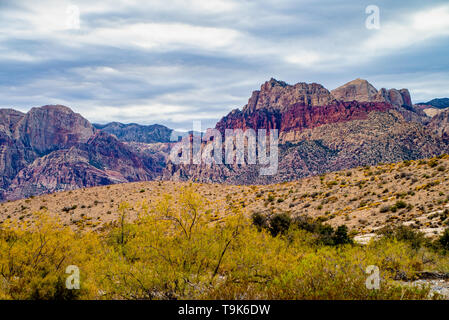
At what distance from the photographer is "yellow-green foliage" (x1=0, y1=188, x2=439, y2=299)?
11.1m

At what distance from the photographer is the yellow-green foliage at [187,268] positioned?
36.3ft

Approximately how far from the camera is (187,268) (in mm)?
12641

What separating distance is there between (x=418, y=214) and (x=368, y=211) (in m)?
5.07

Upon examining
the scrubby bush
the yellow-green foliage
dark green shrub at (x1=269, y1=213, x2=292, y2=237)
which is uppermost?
the yellow-green foliage

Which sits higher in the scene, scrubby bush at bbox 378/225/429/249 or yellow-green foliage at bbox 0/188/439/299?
yellow-green foliage at bbox 0/188/439/299

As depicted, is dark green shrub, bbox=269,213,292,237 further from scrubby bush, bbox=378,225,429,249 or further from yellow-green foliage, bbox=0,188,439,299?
yellow-green foliage, bbox=0,188,439,299
